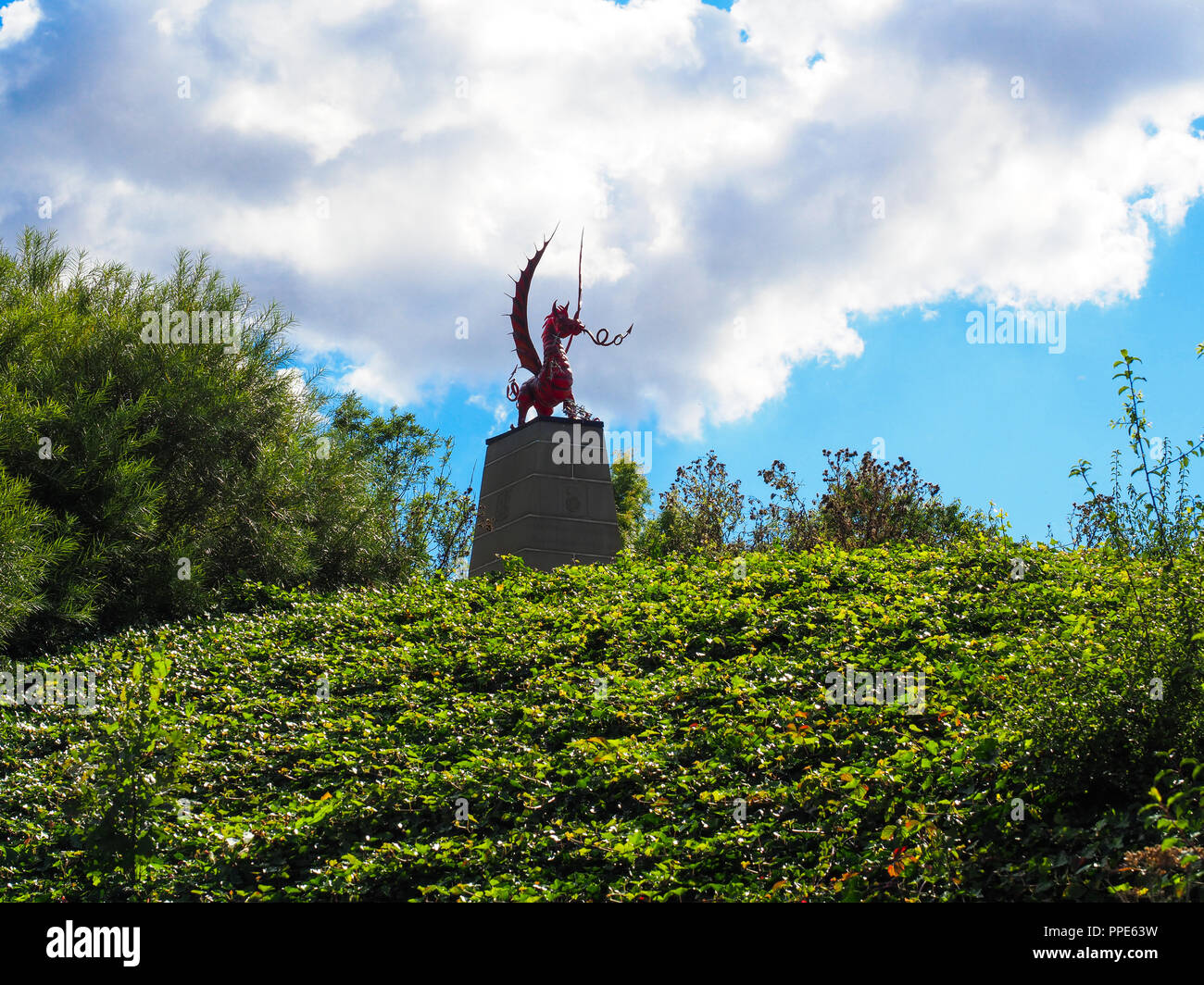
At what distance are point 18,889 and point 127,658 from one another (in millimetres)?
4284

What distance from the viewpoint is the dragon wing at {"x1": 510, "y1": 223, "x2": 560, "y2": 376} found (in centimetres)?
1639

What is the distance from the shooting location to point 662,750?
20.3 feet

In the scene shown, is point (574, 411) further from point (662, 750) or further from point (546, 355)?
point (662, 750)

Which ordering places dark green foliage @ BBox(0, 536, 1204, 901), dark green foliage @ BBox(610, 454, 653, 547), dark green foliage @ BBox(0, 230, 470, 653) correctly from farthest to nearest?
1. dark green foliage @ BBox(610, 454, 653, 547)
2. dark green foliage @ BBox(0, 230, 470, 653)
3. dark green foliage @ BBox(0, 536, 1204, 901)

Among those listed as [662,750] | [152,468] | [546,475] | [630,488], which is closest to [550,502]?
[546,475]

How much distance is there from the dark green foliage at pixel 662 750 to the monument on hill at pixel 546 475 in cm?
454

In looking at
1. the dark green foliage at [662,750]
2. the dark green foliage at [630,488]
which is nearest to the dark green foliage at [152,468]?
the dark green foliage at [662,750]

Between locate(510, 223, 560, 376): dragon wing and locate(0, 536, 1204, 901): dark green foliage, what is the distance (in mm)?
7156

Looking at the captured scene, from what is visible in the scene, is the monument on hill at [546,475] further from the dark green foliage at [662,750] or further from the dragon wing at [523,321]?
the dark green foliage at [662,750]

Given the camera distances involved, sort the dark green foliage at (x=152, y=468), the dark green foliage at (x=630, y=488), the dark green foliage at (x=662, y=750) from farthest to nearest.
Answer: the dark green foliage at (x=630, y=488) < the dark green foliage at (x=152, y=468) < the dark green foliage at (x=662, y=750)

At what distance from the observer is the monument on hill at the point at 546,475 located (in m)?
14.7

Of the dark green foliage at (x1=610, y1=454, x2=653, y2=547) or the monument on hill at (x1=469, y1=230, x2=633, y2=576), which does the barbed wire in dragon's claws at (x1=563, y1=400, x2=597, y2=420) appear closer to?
the monument on hill at (x1=469, y1=230, x2=633, y2=576)

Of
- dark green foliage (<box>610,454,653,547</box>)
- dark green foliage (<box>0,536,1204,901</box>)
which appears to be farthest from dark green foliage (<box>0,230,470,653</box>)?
dark green foliage (<box>610,454,653,547</box>)
